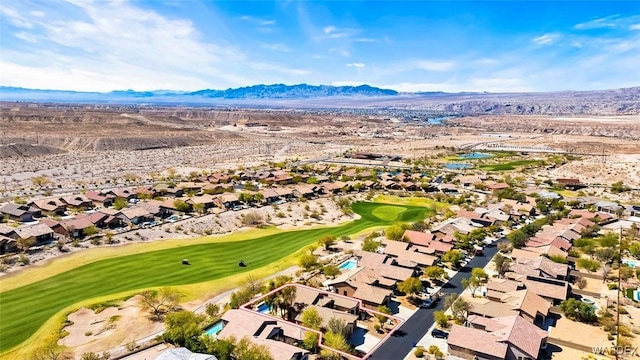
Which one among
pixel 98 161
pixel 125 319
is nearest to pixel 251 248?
pixel 125 319

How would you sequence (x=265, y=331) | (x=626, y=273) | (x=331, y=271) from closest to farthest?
(x=265, y=331), (x=331, y=271), (x=626, y=273)

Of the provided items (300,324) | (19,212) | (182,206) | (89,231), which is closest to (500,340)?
(300,324)

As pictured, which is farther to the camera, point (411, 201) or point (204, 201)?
point (411, 201)

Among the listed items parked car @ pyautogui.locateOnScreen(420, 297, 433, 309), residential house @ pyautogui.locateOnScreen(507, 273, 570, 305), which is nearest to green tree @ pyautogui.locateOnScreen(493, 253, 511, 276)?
residential house @ pyautogui.locateOnScreen(507, 273, 570, 305)

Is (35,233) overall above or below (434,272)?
above

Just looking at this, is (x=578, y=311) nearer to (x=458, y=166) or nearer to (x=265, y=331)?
(x=265, y=331)

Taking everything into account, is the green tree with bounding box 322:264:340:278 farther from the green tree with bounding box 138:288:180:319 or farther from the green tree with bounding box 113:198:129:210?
the green tree with bounding box 113:198:129:210
